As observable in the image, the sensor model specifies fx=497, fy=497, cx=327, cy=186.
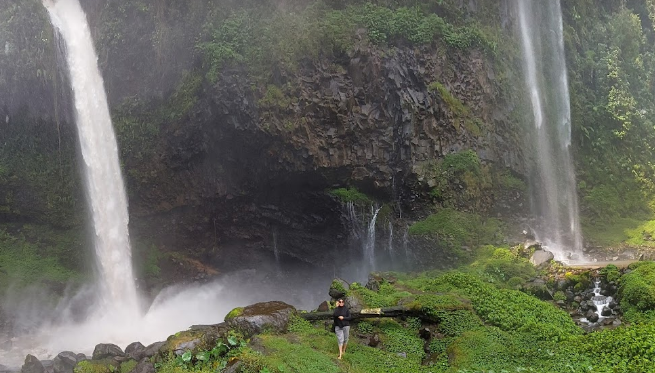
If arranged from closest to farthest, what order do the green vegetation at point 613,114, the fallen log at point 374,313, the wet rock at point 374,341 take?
1. the wet rock at point 374,341
2. the fallen log at point 374,313
3. the green vegetation at point 613,114

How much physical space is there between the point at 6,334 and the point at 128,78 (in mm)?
11317

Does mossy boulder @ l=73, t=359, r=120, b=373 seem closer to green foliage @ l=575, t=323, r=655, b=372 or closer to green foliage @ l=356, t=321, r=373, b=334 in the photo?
green foliage @ l=356, t=321, r=373, b=334

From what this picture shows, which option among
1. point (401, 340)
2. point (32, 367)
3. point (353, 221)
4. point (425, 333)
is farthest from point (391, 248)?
point (32, 367)

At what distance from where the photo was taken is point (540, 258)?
16812mm

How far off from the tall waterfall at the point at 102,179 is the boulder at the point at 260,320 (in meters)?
9.97

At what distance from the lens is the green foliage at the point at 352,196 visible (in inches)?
803

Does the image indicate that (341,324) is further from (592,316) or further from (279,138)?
(279,138)

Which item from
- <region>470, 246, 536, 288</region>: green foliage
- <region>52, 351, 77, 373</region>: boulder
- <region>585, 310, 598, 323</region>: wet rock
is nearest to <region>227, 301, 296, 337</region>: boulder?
<region>52, 351, 77, 373</region>: boulder

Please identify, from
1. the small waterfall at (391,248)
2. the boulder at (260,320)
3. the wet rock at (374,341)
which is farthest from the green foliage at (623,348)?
the small waterfall at (391,248)

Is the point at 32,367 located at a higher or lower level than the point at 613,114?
lower

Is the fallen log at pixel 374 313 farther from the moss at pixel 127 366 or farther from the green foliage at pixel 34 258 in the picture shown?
the green foliage at pixel 34 258

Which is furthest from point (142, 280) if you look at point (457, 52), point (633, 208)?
point (633, 208)

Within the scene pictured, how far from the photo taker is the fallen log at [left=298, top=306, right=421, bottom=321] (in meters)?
12.0

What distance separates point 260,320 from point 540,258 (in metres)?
10.2
